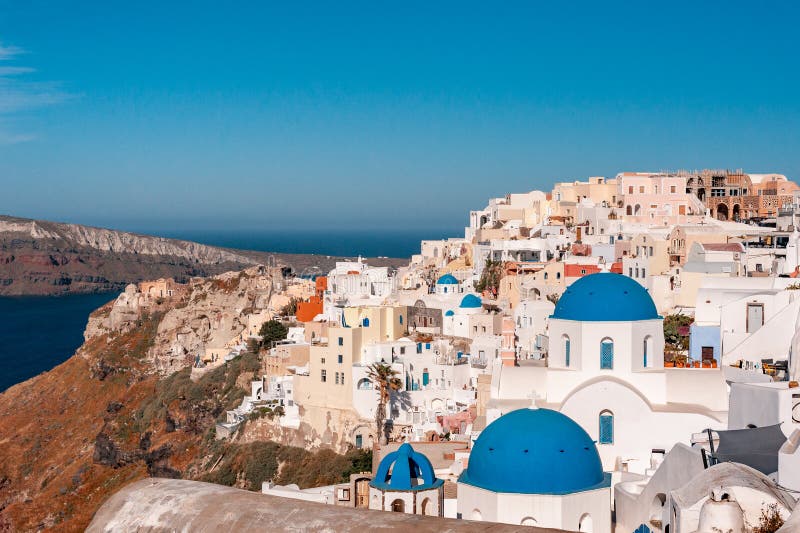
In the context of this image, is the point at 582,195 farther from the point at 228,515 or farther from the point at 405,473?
the point at 228,515

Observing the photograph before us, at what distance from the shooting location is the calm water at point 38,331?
8756cm

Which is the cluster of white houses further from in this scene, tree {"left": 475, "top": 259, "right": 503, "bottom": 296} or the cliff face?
the cliff face

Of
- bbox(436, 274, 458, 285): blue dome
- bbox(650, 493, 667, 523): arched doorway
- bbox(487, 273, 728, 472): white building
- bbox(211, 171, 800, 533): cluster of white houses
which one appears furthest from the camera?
Result: bbox(436, 274, 458, 285): blue dome

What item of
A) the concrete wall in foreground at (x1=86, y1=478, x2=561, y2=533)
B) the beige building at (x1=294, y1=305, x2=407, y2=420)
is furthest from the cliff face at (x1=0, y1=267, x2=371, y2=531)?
the concrete wall in foreground at (x1=86, y1=478, x2=561, y2=533)

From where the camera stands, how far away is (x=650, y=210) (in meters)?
49.5

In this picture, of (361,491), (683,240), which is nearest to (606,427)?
(361,491)

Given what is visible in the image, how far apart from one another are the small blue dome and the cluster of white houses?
0.27 ft

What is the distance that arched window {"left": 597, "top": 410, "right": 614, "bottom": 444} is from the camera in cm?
2020

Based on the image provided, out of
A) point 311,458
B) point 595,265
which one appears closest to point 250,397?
point 311,458

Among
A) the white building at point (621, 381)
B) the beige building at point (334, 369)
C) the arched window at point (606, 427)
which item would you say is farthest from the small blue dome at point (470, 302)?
the arched window at point (606, 427)

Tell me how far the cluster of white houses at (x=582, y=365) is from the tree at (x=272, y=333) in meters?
1.26

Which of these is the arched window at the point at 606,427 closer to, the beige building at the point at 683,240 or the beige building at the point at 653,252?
the beige building at the point at 653,252

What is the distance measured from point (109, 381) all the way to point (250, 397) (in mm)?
22560

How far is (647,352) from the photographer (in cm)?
2066
